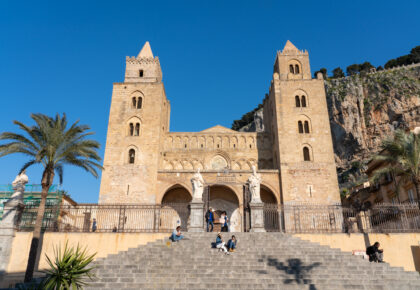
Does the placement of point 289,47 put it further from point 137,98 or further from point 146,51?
point 137,98

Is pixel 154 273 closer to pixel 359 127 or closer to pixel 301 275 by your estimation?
pixel 301 275

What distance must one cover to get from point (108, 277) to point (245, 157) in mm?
18592

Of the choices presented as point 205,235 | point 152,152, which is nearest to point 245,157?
point 152,152

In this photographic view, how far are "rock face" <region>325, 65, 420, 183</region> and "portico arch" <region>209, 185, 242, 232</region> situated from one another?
2808 centimetres

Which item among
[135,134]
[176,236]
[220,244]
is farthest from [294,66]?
[220,244]

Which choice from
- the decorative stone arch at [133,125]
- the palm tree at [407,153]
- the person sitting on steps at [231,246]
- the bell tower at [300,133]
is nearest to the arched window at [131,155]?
the decorative stone arch at [133,125]

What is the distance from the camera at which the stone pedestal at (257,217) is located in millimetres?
14443

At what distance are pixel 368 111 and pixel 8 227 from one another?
46832 mm

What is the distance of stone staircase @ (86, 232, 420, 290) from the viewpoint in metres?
9.59

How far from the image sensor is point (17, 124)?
13.3 meters

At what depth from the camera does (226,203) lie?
24734 millimetres

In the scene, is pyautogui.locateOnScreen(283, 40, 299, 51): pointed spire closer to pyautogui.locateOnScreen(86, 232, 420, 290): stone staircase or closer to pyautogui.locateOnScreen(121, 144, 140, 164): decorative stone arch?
pyautogui.locateOnScreen(121, 144, 140, 164): decorative stone arch

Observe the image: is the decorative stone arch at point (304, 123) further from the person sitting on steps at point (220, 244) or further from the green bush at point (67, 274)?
the green bush at point (67, 274)

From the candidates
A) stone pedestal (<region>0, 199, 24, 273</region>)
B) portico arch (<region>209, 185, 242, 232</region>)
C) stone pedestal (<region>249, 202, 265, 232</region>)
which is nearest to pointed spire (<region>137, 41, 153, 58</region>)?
portico arch (<region>209, 185, 242, 232</region>)
